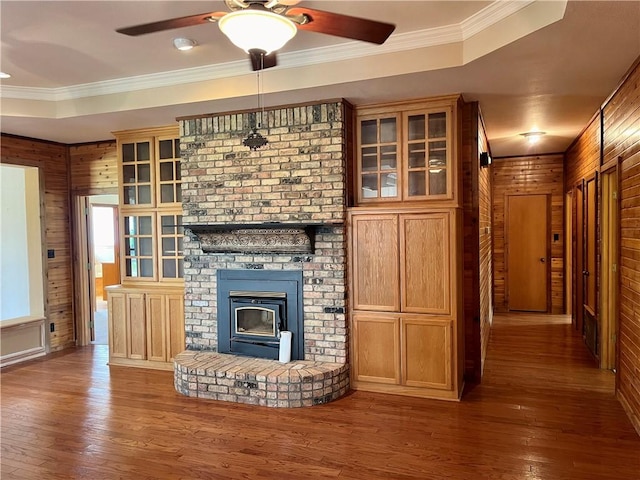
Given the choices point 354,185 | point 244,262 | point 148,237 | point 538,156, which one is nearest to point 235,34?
point 354,185

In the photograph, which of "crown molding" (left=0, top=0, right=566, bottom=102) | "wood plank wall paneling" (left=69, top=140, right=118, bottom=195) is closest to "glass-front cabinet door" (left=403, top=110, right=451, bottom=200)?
"crown molding" (left=0, top=0, right=566, bottom=102)

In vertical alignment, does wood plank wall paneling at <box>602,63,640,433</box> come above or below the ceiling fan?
below

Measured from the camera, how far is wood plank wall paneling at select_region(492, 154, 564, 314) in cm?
767

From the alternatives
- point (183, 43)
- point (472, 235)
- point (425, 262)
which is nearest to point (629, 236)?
point (472, 235)

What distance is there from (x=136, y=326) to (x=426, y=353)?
124 inches

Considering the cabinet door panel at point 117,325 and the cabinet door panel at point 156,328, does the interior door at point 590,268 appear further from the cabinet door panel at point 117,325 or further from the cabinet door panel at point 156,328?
the cabinet door panel at point 117,325

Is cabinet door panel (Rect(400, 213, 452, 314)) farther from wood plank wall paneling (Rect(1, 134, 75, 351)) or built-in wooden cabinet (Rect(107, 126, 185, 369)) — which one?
wood plank wall paneling (Rect(1, 134, 75, 351))

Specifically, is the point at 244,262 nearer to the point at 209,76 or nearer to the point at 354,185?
the point at 354,185

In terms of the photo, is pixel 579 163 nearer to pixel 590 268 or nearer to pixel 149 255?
pixel 590 268

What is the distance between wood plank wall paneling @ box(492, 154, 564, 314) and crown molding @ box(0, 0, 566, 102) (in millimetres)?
5123

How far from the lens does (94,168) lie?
19.4ft

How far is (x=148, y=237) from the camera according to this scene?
523 cm

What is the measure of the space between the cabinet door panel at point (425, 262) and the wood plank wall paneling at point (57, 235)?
445 centimetres

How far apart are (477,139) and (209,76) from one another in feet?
8.01
